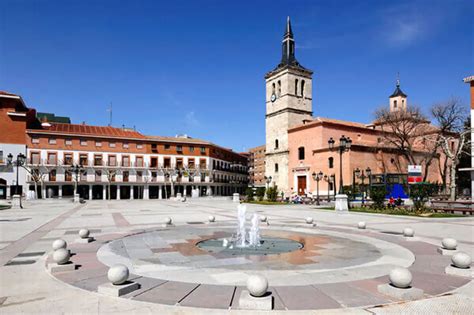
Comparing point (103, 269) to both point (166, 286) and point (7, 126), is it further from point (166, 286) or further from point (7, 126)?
point (7, 126)

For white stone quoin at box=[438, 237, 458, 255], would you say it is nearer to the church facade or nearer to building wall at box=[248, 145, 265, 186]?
the church facade

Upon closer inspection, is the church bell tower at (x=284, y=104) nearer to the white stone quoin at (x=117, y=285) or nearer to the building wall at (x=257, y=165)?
the building wall at (x=257, y=165)

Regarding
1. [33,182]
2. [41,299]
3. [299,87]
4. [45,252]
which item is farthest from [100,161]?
[41,299]

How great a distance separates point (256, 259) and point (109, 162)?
51441mm

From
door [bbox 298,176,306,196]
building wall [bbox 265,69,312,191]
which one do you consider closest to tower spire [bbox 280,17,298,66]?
building wall [bbox 265,69,312,191]

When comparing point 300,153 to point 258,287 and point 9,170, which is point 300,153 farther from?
point 258,287

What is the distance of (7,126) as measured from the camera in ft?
153

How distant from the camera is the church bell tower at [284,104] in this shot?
51875 mm

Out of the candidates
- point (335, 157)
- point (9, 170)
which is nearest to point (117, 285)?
point (335, 157)

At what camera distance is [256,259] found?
711cm

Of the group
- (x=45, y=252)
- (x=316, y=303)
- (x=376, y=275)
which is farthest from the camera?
(x=45, y=252)

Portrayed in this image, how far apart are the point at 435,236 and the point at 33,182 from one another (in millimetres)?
51044

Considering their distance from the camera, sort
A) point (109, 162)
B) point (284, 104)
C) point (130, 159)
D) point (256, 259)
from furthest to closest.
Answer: point (130, 159) < point (109, 162) < point (284, 104) < point (256, 259)

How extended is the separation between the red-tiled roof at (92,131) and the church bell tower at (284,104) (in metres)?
22.7
